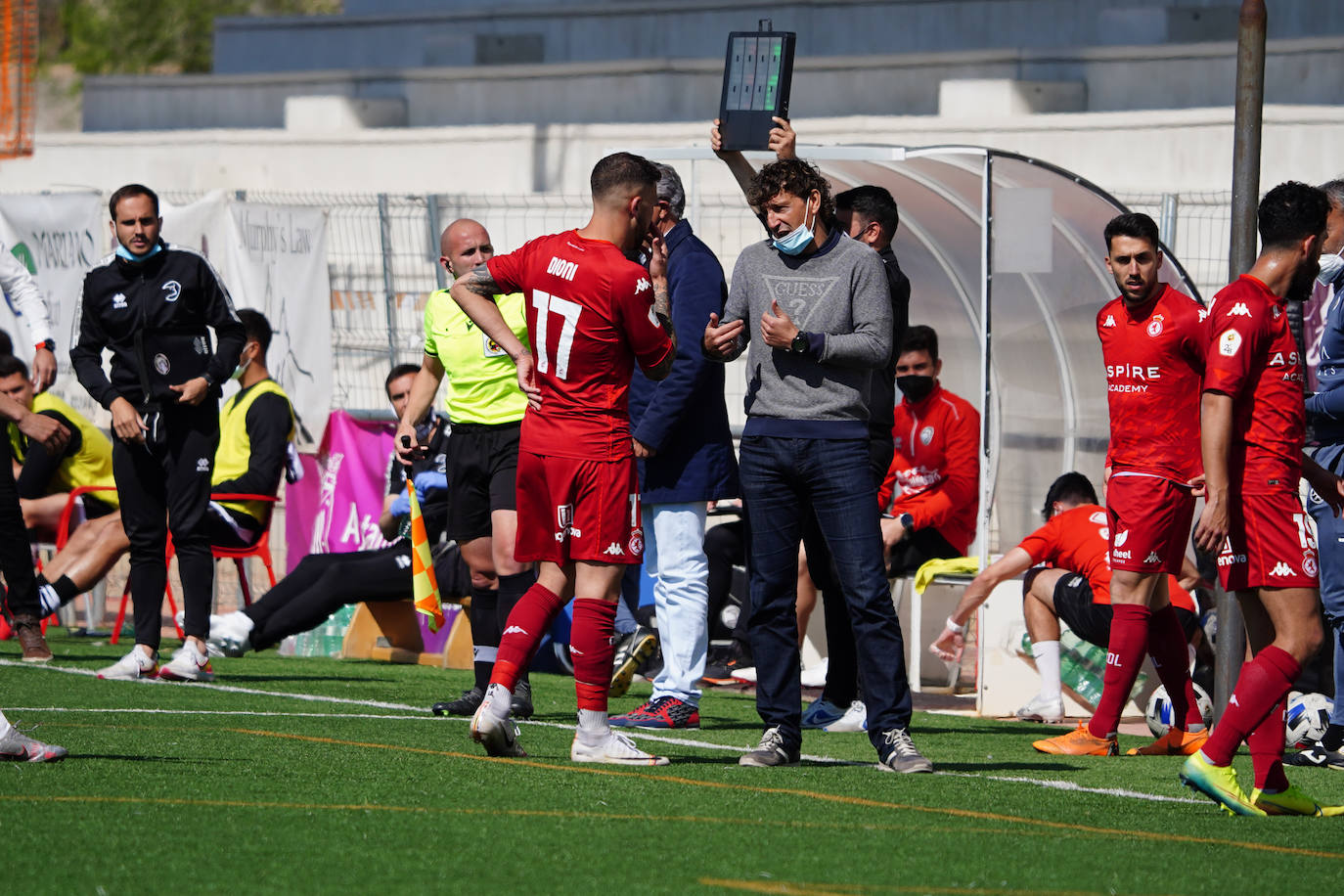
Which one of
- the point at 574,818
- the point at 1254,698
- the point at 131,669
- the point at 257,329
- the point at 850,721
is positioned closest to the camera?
the point at 574,818

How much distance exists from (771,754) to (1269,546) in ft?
5.85

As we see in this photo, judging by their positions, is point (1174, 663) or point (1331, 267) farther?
point (1174, 663)

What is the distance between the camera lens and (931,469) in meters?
11.5

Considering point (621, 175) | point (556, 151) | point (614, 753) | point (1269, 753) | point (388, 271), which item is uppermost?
point (556, 151)

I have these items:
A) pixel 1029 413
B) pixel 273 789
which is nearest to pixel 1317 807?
pixel 273 789

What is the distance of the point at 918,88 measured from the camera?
2269 cm

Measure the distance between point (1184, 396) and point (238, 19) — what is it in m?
23.7

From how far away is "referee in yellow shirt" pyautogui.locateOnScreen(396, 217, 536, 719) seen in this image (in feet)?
27.9

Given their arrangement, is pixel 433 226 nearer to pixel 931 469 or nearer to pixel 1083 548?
pixel 931 469

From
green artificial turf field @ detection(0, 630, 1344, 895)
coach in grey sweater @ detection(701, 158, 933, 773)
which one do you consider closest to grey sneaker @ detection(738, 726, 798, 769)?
coach in grey sweater @ detection(701, 158, 933, 773)

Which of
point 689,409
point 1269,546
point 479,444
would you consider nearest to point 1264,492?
point 1269,546

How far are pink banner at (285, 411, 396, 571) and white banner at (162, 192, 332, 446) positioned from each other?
56.1 inches

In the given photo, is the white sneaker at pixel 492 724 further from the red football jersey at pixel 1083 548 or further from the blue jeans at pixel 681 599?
the red football jersey at pixel 1083 548

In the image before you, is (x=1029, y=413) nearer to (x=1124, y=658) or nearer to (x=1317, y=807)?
(x=1124, y=658)
